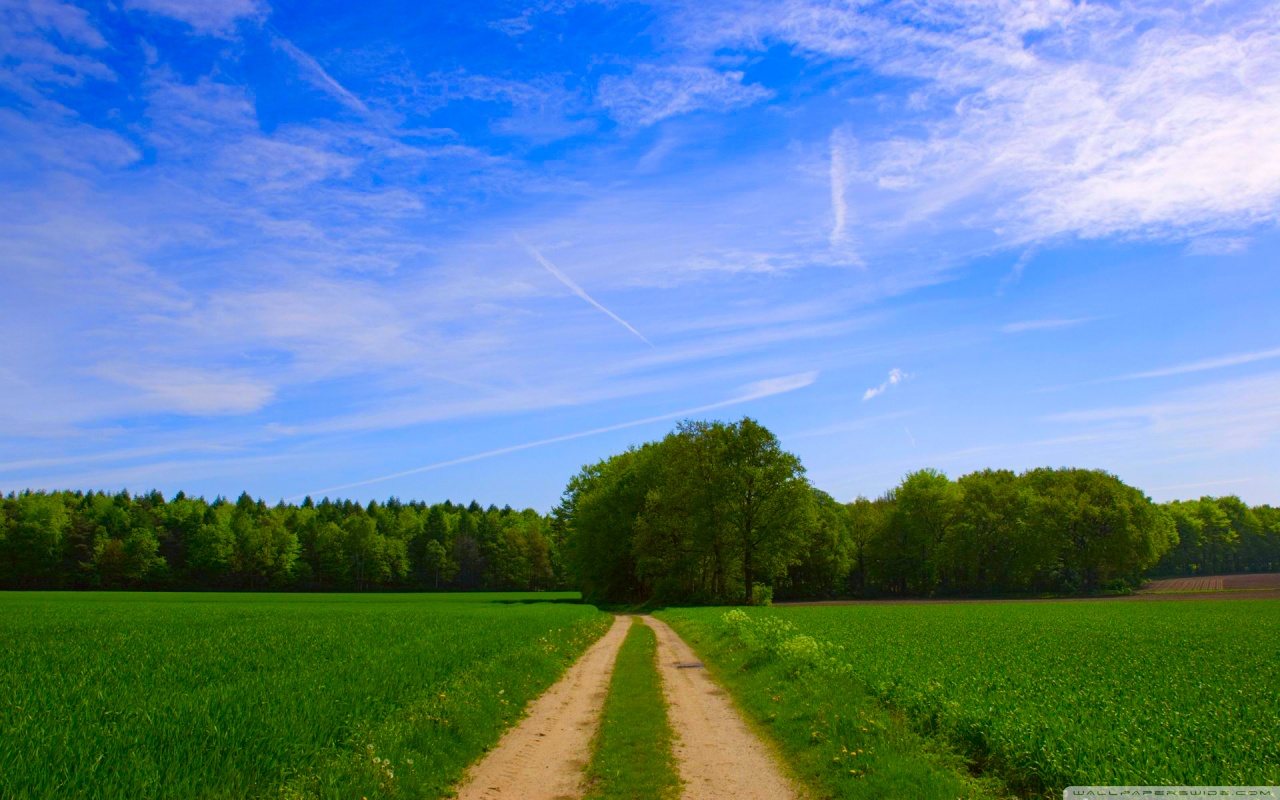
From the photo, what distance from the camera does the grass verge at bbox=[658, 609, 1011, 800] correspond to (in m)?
8.96

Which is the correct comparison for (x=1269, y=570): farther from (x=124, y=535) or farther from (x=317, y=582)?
(x=124, y=535)

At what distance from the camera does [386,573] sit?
451ft

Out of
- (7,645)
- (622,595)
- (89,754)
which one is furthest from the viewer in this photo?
(622,595)

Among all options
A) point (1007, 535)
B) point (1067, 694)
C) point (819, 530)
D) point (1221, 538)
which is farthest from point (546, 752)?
point (1221, 538)

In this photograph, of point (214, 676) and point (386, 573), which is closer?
point (214, 676)

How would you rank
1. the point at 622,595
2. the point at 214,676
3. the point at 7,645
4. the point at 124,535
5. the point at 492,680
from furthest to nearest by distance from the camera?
the point at 124,535
the point at 622,595
the point at 7,645
the point at 492,680
the point at 214,676

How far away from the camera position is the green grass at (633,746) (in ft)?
32.0

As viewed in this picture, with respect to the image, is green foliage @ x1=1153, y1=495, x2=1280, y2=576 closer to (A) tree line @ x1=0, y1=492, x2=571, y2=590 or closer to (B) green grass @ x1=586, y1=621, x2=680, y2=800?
(A) tree line @ x1=0, y1=492, x2=571, y2=590

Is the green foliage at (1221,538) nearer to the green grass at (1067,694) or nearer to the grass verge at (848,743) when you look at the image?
the green grass at (1067,694)

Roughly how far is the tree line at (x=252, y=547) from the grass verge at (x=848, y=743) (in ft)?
334

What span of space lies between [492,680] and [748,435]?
50.9 meters

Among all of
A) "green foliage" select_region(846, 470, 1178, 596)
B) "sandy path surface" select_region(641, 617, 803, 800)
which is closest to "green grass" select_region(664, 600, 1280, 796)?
"sandy path surface" select_region(641, 617, 803, 800)

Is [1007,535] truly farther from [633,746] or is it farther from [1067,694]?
[633,746]

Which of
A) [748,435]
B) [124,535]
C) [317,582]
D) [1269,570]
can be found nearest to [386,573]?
[317,582]
